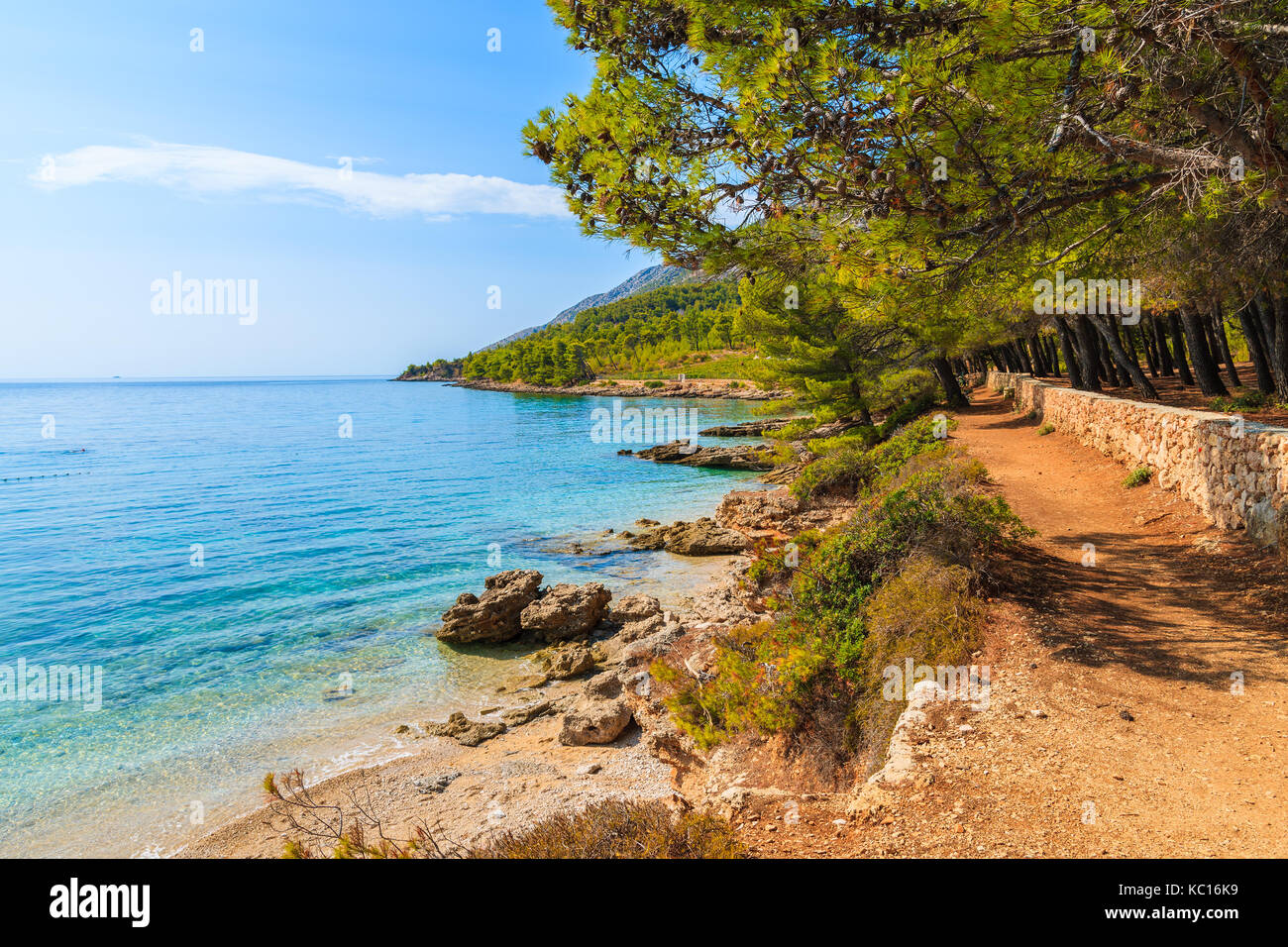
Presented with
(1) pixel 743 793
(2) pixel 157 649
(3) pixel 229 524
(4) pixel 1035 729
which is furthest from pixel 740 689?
(3) pixel 229 524

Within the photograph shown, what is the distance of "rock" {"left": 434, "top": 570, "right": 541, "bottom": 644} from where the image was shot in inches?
556

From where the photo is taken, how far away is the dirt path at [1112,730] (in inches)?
163

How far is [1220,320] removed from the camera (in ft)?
81.7

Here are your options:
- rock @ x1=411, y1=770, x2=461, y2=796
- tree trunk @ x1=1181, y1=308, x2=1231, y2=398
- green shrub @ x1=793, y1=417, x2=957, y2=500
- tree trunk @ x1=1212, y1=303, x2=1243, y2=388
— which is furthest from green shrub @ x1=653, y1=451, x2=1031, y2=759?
tree trunk @ x1=1212, y1=303, x2=1243, y2=388

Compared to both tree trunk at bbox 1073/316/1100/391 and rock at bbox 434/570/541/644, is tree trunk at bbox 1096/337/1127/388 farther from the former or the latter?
rock at bbox 434/570/541/644

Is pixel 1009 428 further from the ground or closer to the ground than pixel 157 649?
further from the ground

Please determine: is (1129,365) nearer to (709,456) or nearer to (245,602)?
(709,456)

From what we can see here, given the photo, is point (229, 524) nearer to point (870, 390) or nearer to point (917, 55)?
point (870, 390)

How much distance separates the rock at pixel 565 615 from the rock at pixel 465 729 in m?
3.54

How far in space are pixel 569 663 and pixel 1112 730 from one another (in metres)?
9.01

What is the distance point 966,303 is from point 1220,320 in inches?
478

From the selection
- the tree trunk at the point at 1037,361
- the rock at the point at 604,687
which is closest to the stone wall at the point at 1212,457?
the rock at the point at 604,687

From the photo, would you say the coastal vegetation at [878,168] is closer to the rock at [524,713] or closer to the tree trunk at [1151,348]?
the rock at [524,713]

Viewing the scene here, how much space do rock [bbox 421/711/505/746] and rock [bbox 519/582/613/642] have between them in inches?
139
